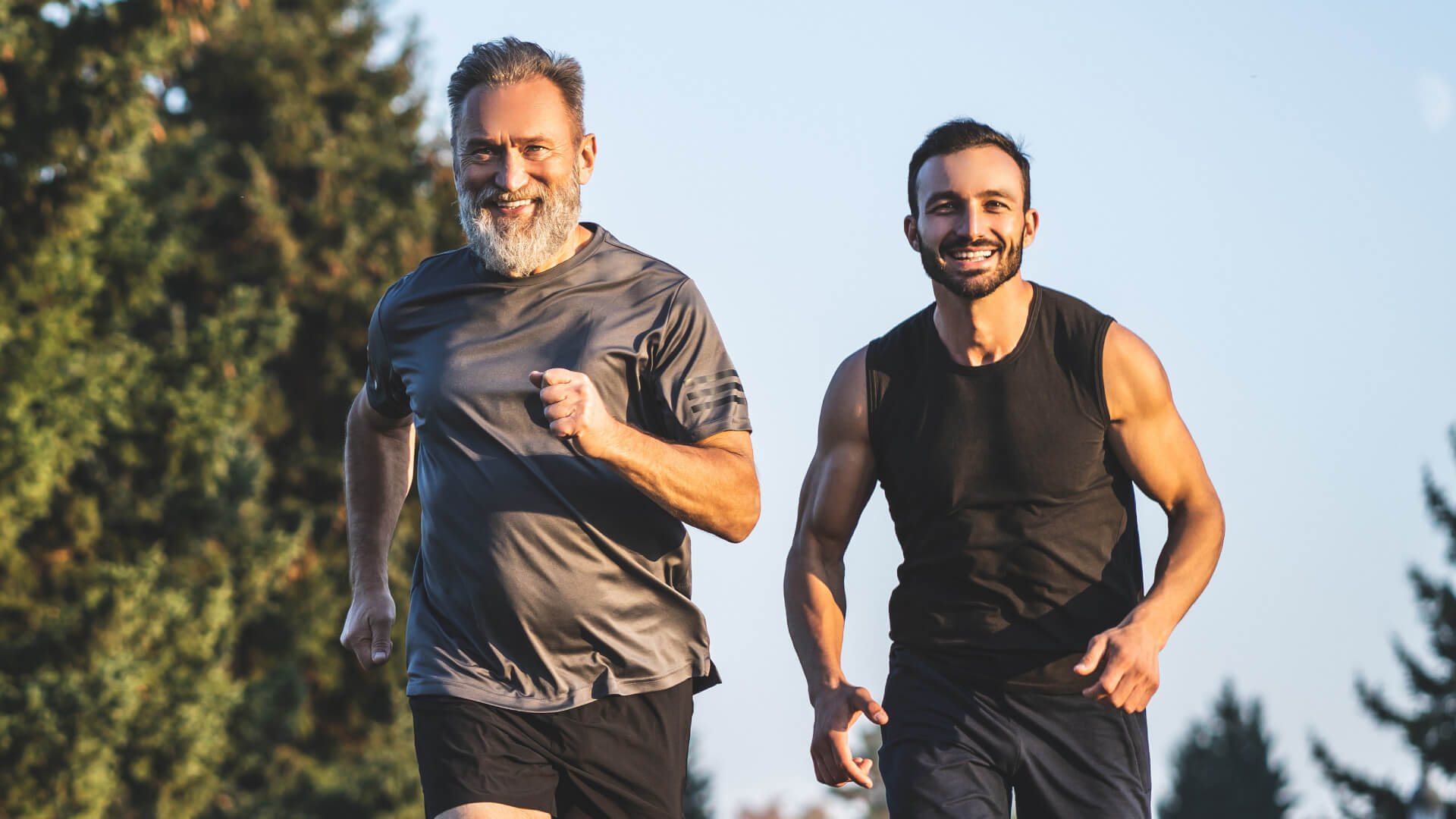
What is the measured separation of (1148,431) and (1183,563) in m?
0.39

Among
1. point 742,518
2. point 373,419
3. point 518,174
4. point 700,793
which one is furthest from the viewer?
point 700,793

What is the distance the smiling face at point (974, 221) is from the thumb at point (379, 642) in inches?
76.8

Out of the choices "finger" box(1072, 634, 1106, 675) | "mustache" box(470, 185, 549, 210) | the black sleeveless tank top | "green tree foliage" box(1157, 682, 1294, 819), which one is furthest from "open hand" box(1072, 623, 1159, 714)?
"green tree foliage" box(1157, 682, 1294, 819)

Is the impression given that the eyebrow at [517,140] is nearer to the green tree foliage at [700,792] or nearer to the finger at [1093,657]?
the finger at [1093,657]

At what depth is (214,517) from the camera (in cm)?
2173

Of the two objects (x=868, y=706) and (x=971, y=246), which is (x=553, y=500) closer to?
(x=868, y=706)

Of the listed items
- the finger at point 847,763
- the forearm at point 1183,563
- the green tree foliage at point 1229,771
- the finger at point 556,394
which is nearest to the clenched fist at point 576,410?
the finger at point 556,394

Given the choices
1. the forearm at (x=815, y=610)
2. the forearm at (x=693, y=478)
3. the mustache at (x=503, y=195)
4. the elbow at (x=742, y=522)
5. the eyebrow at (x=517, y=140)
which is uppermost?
the eyebrow at (x=517, y=140)

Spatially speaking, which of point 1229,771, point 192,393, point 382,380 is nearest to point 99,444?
point 192,393

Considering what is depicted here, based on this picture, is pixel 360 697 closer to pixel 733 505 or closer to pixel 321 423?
pixel 321 423

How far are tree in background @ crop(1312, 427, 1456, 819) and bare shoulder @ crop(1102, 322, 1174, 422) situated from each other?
4061 cm

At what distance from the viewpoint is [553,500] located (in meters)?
4.27

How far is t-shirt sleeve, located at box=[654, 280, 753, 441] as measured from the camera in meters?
4.33

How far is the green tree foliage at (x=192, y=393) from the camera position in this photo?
1705 cm
